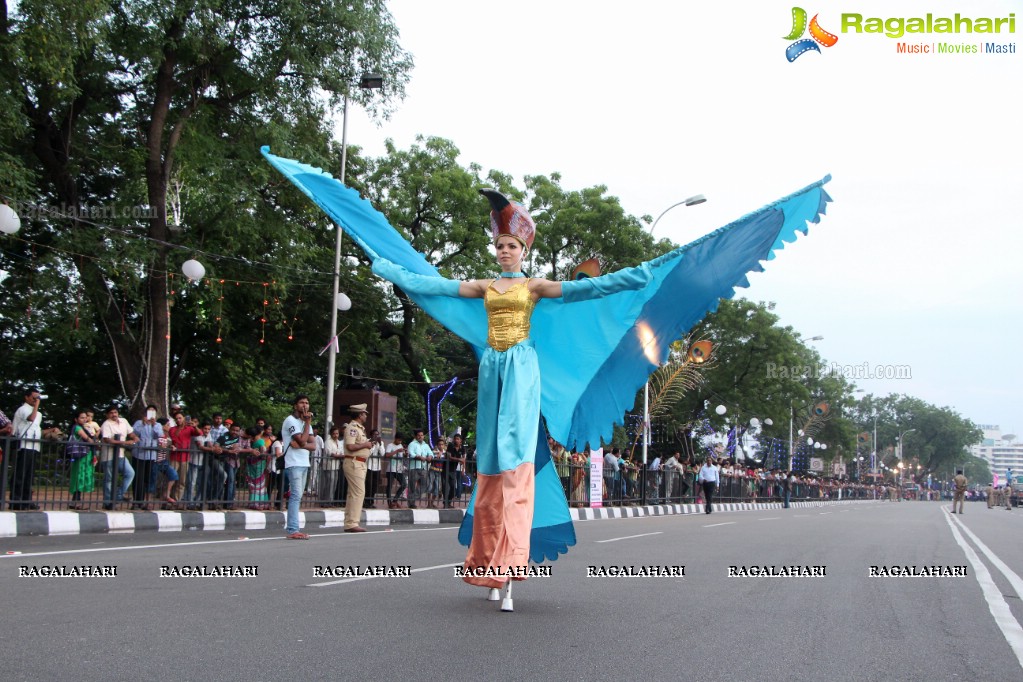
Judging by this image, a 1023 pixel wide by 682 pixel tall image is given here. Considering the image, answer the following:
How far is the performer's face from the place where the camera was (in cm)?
651

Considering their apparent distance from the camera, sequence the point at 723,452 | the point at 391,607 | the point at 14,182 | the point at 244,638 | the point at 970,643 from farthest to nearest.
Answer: the point at 723,452 → the point at 14,182 → the point at 391,607 → the point at 970,643 → the point at 244,638

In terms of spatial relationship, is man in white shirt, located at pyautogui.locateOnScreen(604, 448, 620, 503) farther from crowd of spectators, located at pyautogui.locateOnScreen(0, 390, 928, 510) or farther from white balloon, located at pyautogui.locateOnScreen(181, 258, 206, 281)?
white balloon, located at pyautogui.locateOnScreen(181, 258, 206, 281)

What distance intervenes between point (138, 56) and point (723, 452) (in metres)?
38.7

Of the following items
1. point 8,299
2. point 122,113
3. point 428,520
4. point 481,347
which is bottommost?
point 428,520

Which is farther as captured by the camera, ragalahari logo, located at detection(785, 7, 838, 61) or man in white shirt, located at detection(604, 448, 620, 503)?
man in white shirt, located at detection(604, 448, 620, 503)

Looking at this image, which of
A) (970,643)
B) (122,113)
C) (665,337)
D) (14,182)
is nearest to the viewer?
(970,643)

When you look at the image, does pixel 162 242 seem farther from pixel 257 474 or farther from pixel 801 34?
pixel 801 34

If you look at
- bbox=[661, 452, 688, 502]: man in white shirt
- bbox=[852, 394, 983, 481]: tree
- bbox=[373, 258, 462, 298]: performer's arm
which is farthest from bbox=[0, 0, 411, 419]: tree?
bbox=[852, 394, 983, 481]: tree

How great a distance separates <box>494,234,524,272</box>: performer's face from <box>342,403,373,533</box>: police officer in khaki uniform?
22.9 feet

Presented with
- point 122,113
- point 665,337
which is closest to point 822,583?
point 665,337

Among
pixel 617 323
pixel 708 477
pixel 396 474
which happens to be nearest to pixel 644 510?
pixel 708 477

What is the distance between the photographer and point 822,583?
27.0 feet

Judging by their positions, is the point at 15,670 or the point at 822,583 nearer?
→ the point at 15,670

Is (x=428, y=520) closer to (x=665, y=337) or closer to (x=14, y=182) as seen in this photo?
(x=14, y=182)
